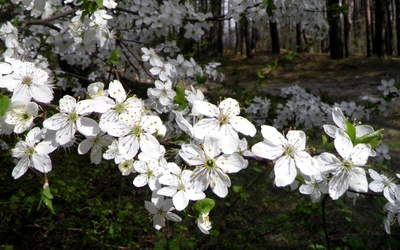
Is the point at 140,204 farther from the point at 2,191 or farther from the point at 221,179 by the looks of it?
the point at 221,179

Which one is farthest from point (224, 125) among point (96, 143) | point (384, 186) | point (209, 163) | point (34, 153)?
point (384, 186)

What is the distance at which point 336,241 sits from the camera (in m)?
3.42

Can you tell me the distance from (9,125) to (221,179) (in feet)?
2.62

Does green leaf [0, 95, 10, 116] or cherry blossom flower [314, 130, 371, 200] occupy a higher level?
green leaf [0, 95, 10, 116]

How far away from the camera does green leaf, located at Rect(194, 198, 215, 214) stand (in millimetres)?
1385

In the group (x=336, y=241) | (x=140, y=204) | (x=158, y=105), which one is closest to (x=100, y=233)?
(x=140, y=204)

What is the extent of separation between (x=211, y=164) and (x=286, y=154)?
0.27 m

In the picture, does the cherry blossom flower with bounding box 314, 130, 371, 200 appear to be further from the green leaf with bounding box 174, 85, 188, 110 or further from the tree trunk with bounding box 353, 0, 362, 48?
the tree trunk with bounding box 353, 0, 362, 48

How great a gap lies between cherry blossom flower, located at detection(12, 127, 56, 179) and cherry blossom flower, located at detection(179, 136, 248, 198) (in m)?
0.50

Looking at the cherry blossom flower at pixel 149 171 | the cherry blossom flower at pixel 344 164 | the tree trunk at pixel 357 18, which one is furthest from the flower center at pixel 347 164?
the tree trunk at pixel 357 18

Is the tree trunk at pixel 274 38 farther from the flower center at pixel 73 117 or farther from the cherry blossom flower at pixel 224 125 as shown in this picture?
the flower center at pixel 73 117

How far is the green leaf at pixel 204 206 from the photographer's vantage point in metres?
1.38

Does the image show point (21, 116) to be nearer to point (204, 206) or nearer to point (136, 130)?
point (136, 130)

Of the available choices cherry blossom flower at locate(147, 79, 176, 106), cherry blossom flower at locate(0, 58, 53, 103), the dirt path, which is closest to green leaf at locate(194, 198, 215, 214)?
cherry blossom flower at locate(0, 58, 53, 103)
